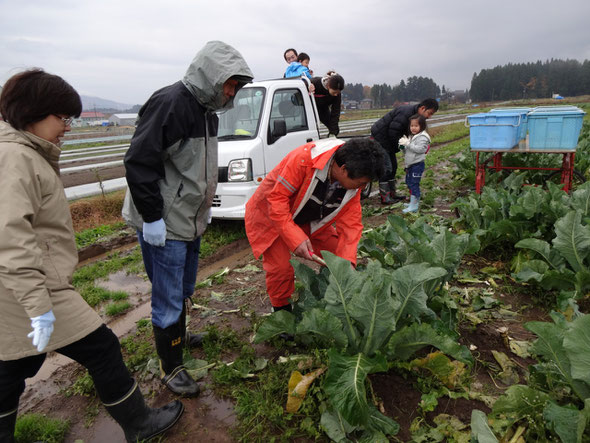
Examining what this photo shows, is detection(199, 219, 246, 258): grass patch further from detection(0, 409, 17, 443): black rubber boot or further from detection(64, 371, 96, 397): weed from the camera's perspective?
detection(0, 409, 17, 443): black rubber boot

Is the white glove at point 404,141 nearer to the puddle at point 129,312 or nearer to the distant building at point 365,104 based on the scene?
the puddle at point 129,312

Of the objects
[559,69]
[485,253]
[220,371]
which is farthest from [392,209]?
[559,69]

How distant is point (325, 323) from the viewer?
2.37 metres

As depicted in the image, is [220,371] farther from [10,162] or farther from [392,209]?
[392,209]

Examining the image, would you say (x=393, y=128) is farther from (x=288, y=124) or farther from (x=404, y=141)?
(x=288, y=124)

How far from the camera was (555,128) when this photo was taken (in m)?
5.60

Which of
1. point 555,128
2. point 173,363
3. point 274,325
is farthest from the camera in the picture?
point 555,128

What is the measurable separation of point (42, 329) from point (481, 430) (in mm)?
2204

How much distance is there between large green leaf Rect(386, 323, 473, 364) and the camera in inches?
87.6

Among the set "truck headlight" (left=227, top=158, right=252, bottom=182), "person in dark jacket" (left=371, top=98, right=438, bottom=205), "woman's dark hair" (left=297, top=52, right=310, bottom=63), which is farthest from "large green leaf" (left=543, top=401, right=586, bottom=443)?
"woman's dark hair" (left=297, top=52, right=310, bottom=63)

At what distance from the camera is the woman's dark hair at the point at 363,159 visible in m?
2.45

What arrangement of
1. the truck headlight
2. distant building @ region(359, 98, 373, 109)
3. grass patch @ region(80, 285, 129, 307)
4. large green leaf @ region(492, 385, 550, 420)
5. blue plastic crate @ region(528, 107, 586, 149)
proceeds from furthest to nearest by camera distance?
distant building @ region(359, 98, 373, 109), the truck headlight, blue plastic crate @ region(528, 107, 586, 149), grass patch @ region(80, 285, 129, 307), large green leaf @ region(492, 385, 550, 420)

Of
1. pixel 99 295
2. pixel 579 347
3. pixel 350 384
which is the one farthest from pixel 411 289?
pixel 99 295

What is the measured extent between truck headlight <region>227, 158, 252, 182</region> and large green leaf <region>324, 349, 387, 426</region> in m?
3.83
